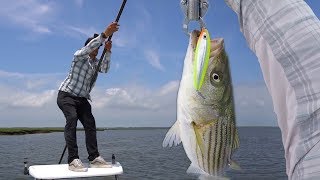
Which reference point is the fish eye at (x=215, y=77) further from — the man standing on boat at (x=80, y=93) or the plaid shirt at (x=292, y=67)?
the man standing on boat at (x=80, y=93)

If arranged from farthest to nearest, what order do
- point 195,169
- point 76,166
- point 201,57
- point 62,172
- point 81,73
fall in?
point 81,73 → point 76,166 → point 62,172 → point 195,169 → point 201,57

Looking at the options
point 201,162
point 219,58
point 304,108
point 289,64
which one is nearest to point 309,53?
point 289,64

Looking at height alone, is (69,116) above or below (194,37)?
above

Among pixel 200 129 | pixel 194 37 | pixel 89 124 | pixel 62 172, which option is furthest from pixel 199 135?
pixel 89 124

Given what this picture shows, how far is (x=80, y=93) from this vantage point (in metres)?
8.84

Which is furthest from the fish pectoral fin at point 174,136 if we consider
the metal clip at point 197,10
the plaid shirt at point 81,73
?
the plaid shirt at point 81,73

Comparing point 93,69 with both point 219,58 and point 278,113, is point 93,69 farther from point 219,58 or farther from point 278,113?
point 278,113

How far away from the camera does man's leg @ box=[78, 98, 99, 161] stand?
356 inches

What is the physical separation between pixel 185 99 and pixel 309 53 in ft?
2.45

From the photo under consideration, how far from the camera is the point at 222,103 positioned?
2.27 m

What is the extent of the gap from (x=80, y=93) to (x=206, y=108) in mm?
6878

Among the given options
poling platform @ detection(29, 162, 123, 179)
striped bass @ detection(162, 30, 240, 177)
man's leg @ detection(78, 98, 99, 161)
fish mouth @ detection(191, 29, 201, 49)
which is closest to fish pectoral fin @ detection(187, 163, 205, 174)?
striped bass @ detection(162, 30, 240, 177)

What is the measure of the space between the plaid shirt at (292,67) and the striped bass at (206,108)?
46 cm

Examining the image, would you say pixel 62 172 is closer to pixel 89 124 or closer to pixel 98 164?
pixel 98 164
